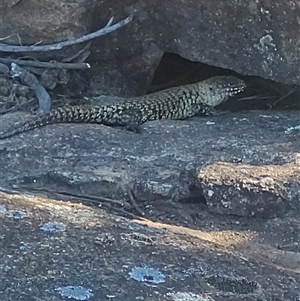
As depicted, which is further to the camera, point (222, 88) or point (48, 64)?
point (222, 88)

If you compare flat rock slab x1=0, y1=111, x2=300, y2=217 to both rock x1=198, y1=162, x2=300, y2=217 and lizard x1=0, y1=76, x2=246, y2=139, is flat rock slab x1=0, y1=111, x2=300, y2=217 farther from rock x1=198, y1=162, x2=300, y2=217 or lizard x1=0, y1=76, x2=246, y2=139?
lizard x1=0, y1=76, x2=246, y2=139

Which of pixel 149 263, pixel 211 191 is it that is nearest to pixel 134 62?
pixel 211 191

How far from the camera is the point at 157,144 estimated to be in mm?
4305

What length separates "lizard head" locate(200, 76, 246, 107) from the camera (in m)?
5.85

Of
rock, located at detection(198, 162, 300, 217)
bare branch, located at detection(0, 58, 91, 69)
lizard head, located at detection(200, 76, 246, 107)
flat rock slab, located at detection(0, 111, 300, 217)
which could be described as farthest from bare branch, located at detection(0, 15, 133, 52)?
rock, located at detection(198, 162, 300, 217)

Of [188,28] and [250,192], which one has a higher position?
[188,28]

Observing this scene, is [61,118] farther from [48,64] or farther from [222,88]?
[222,88]

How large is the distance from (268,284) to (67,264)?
0.69m

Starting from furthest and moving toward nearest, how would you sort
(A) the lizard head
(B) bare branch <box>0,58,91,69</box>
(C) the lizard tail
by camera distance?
(A) the lizard head
(B) bare branch <box>0,58,91,69</box>
(C) the lizard tail

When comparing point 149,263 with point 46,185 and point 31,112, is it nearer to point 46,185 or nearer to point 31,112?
point 46,185

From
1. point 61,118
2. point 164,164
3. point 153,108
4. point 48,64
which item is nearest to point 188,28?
point 153,108

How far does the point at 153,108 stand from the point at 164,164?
1490mm

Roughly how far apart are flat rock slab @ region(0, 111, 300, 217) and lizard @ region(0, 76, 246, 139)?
15cm

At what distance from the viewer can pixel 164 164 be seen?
3953mm
